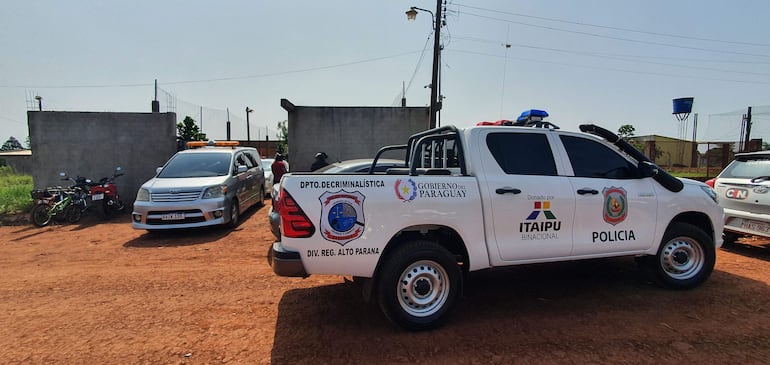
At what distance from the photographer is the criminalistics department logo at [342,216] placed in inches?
125

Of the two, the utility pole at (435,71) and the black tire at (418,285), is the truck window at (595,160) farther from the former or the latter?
the utility pole at (435,71)

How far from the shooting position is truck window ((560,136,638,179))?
4.04m

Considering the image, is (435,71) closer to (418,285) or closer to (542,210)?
(542,210)

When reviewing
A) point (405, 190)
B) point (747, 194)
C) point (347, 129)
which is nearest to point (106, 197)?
point (347, 129)

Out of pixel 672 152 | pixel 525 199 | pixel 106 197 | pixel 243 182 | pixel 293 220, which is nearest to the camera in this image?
pixel 293 220

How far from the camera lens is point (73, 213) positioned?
9438 mm

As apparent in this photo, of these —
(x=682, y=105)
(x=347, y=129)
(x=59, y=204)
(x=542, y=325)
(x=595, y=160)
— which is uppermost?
(x=682, y=105)

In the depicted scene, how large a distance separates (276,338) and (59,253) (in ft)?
18.3

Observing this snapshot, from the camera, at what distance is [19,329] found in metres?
3.59

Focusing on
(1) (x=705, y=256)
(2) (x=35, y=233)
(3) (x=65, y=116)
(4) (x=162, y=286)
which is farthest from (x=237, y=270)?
(3) (x=65, y=116)

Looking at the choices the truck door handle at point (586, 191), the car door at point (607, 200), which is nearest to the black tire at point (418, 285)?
the car door at point (607, 200)

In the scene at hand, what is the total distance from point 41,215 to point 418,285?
10.1 m

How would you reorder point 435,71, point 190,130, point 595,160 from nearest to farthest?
1. point 595,160
2. point 435,71
3. point 190,130

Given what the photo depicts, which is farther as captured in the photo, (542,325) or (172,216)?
(172,216)
